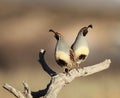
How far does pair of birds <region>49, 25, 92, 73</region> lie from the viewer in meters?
1.40

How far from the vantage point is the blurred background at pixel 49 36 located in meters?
3.68

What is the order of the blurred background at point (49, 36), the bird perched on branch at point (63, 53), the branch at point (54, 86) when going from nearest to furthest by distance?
the branch at point (54, 86) < the bird perched on branch at point (63, 53) < the blurred background at point (49, 36)

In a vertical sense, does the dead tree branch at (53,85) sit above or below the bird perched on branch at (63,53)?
below

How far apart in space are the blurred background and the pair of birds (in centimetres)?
194

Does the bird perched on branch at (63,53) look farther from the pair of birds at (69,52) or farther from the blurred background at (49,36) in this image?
the blurred background at (49,36)

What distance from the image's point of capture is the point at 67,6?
18.9ft

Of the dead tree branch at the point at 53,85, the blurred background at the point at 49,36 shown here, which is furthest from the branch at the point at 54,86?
the blurred background at the point at 49,36

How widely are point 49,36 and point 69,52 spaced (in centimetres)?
362

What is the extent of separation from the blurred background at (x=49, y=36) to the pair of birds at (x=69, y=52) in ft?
6.37

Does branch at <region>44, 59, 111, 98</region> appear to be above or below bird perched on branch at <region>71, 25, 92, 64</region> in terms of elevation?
below

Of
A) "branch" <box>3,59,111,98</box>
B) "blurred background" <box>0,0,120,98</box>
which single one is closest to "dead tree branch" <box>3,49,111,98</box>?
"branch" <box>3,59,111,98</box>

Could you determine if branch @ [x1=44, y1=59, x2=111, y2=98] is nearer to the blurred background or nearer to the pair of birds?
the pair of birds

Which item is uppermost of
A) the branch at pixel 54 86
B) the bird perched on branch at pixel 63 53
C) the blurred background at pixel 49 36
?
the blurred background at pixel 49 36

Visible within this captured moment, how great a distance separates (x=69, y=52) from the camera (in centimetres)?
141
